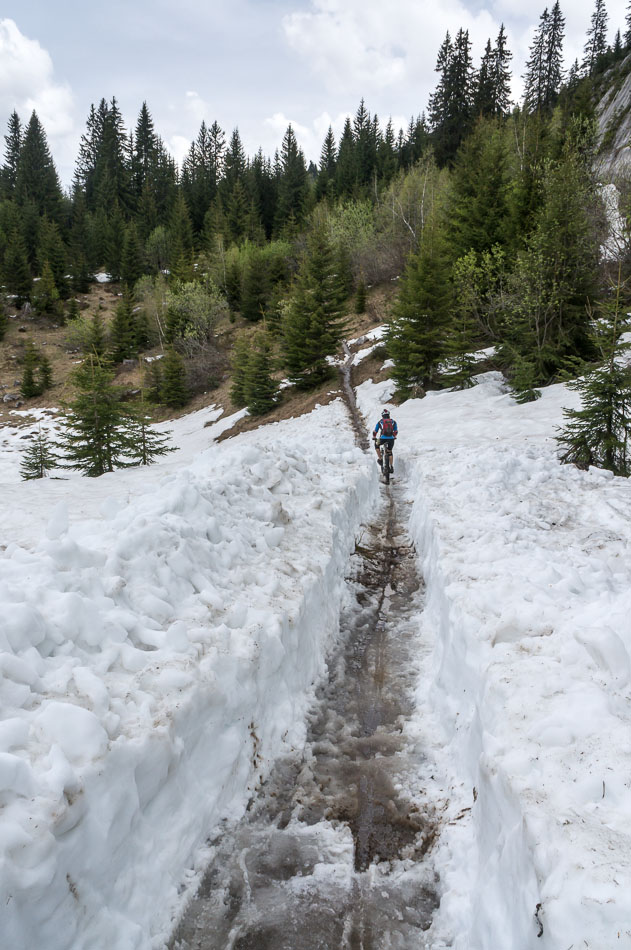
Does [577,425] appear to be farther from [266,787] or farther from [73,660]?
[73,660]

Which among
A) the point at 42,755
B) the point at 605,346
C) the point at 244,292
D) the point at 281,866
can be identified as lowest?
the point at 281,866

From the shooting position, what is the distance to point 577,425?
36.2 feet

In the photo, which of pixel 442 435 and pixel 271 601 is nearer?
pixel 271 601

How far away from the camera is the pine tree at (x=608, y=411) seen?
1030cm

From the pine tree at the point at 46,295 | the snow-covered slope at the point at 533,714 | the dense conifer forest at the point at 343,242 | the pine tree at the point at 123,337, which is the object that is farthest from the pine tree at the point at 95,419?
the pine tree at the point at 46,295

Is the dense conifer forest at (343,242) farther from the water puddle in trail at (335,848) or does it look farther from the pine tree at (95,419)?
the water puddle in trail at (335,848)

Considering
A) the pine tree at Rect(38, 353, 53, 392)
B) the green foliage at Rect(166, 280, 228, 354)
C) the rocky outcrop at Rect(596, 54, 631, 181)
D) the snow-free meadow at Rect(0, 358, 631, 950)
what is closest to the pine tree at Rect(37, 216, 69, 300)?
the pine tree at Rect(38, 353, 53, 392)

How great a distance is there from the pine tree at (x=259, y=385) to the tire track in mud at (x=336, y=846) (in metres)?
22.7

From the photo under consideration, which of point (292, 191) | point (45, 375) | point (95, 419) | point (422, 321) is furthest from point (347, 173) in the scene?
point (95, 419)

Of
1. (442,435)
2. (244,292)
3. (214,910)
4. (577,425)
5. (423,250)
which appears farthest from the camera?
(244,292)

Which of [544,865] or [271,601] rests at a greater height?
[271,601]

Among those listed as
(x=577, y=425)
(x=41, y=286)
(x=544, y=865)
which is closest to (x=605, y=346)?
(x=577, y=425)

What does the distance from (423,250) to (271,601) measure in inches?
840

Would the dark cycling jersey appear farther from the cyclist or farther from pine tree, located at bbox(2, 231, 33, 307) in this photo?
pine tree, located at bbox(2, 231, 33, 307)
